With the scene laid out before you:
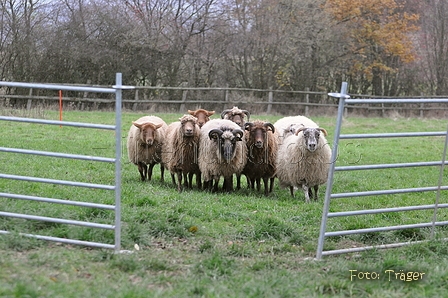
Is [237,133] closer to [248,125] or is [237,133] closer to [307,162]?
[248,125]

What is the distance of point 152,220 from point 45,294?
2412 mm

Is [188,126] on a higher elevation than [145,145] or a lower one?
higher

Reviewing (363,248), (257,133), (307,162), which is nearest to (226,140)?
(257,133)

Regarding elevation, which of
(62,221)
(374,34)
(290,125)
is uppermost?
(374,34)

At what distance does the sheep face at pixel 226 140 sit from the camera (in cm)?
971

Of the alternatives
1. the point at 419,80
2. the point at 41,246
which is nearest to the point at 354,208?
the point at 41,246

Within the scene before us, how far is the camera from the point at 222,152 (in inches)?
385

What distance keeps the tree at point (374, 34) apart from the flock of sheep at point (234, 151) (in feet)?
60.9

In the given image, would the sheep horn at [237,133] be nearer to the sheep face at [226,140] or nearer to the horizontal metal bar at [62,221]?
the sheep face at [226,140]

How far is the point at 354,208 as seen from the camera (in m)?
8.66

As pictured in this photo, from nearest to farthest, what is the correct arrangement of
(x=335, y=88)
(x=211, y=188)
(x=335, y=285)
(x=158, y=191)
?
1. (x=335, y=285)
2. (x=158, y=191)
3. (x=211, y=188)
4. (x=335, y=88)

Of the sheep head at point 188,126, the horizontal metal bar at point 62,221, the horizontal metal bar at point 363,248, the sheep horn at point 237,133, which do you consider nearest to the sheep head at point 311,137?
the sheep horn at point 237,133

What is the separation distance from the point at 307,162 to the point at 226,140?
1451mm

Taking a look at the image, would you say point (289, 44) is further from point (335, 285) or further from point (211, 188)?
point (335, 285)
